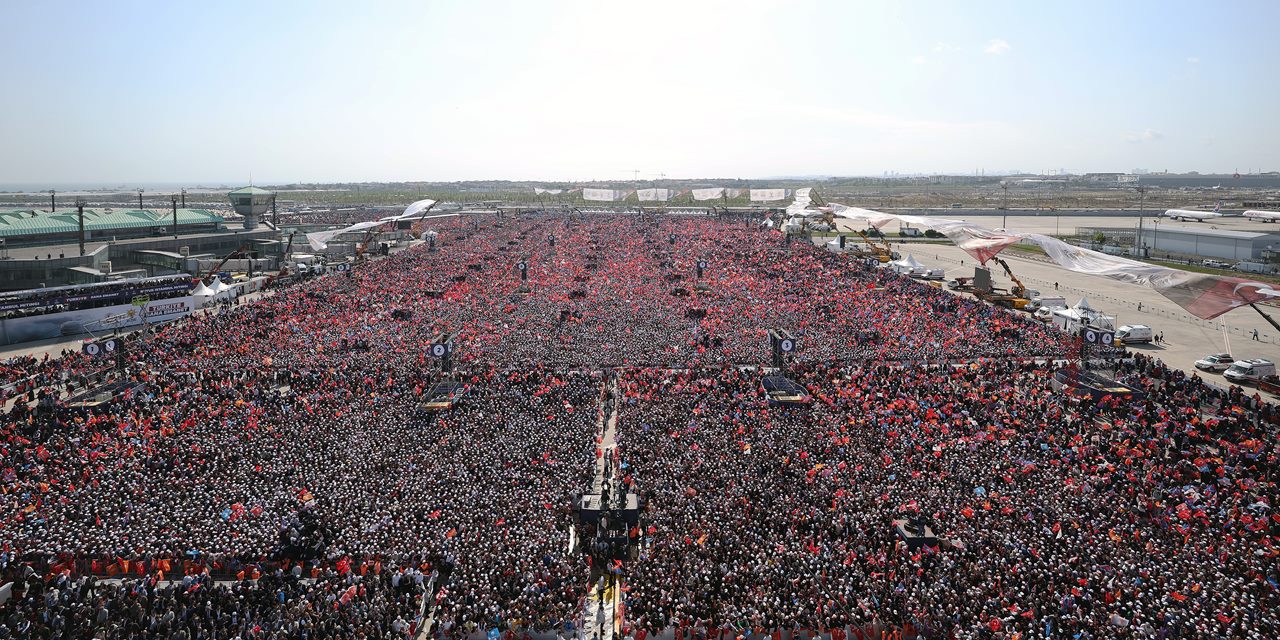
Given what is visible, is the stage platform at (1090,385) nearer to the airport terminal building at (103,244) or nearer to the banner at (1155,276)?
the banner at (1155,276)

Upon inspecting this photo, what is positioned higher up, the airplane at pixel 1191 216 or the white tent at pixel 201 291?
the airplane at pixel 1191 216

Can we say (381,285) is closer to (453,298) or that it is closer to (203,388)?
(453,298)

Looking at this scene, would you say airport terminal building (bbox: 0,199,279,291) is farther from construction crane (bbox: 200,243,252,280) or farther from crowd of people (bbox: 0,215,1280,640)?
crowd of people (bbox: 0,215,1280,640)

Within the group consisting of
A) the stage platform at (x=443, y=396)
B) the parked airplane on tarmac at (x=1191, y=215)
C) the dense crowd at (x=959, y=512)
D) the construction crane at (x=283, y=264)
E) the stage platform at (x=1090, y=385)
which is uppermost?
the parked airplane on tarmac at (x=1191, y=215)

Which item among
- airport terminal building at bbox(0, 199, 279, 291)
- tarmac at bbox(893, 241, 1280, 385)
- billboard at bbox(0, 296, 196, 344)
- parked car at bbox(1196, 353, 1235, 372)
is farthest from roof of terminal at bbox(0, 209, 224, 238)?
parked car at bbox(1196, 353, 1235, 372)

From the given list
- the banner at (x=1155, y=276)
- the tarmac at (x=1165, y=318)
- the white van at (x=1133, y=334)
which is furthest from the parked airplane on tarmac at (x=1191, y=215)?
the white van at (x=1133, y=334)

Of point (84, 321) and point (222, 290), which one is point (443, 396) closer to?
point (84, 321)

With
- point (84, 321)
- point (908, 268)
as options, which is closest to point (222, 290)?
point (84, 321)

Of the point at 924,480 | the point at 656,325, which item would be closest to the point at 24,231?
the point at 656,325
